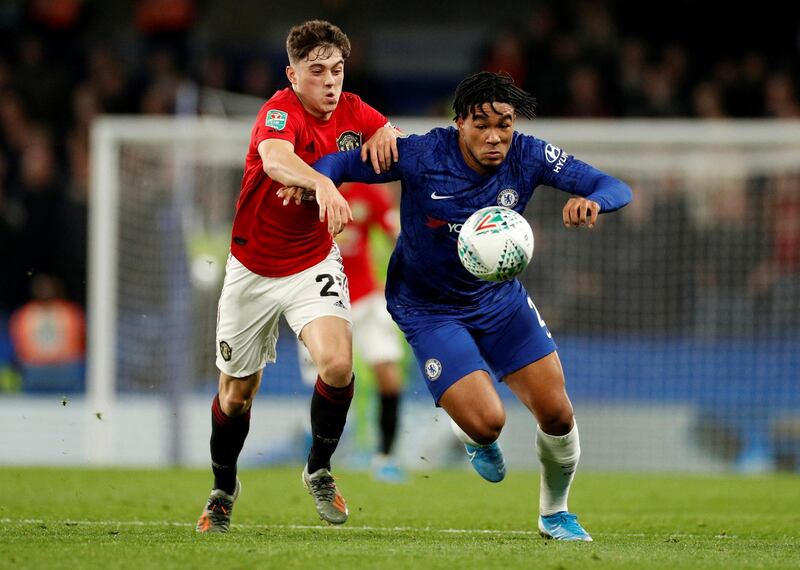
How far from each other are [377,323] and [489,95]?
4.83m

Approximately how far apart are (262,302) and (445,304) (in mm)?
884

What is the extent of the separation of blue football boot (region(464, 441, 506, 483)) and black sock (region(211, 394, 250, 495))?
3.75 ft

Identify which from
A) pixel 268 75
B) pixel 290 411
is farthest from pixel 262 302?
pixel 268 75

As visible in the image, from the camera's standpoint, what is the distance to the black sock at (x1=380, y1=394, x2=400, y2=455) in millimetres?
10461

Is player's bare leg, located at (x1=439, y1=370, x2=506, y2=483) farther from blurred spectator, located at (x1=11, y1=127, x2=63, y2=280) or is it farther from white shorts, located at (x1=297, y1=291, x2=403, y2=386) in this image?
blurred spectator, located at (x1=11, y1=127, x2=63, y2=280)

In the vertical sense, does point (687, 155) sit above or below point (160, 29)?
below

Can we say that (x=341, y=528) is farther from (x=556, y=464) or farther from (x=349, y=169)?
(x=349, y=169)

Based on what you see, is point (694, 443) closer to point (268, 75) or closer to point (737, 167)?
point (737, 167)

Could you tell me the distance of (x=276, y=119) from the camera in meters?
6.15

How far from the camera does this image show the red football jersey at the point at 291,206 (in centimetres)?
632

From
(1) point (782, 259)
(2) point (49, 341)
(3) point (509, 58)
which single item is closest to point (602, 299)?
(1) point (782, 259)

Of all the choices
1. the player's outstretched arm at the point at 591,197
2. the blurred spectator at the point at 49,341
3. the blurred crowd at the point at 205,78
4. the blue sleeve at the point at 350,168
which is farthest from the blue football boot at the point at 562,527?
the blurred spectator at the point at 49,341

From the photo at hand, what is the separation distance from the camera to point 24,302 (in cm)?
1465

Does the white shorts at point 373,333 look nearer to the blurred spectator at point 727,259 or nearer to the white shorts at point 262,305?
the blurred spectator at point 727,259
